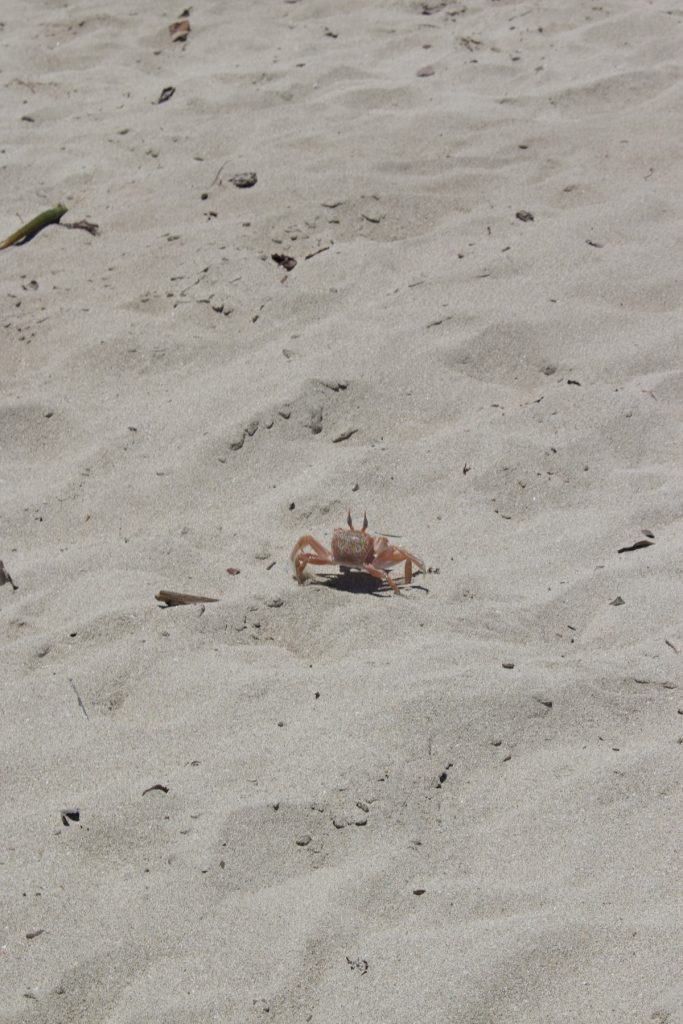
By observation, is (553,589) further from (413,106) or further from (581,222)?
(413,106)

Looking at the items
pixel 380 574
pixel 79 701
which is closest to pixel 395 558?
pixel 380 574

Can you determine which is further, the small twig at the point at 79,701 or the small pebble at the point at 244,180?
the small pebble at the point at 244,180

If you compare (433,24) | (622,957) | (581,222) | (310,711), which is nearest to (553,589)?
(310,711)

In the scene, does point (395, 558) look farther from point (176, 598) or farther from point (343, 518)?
point (176, 598)

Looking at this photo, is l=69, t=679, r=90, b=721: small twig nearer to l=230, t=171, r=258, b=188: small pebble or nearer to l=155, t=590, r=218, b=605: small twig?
l=155, t=590, r=218, b=605: small twig

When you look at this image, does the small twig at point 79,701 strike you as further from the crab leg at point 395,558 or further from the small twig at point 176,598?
the crab leg at point 395,558

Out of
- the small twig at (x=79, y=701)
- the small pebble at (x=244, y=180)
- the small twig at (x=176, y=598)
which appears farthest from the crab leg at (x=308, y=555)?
the small pebble at (x=244, y=180)
